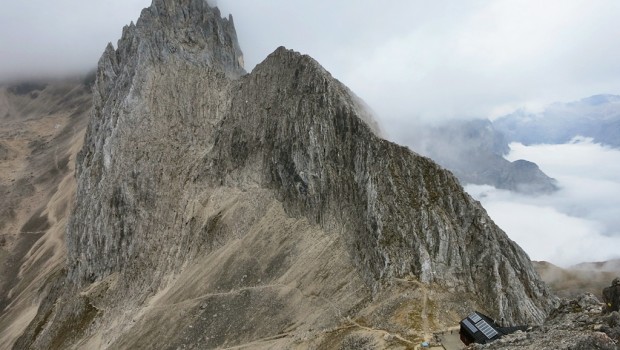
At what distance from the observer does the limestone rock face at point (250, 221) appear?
60.9 metres

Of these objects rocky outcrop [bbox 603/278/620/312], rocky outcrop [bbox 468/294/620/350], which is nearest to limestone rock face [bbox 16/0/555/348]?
rocky outcrop [bbox 468/294/620/350]

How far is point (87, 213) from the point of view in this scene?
113 meters

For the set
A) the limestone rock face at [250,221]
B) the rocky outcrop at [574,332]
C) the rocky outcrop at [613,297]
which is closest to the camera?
the rocky outcrop at [574,332]

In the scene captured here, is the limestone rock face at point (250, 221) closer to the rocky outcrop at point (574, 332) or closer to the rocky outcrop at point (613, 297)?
the rocky outcrop at point (574, 332)

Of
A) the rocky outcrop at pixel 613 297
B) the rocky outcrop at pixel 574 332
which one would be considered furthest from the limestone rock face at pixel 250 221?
the rocky outcrop at pixel 613 297

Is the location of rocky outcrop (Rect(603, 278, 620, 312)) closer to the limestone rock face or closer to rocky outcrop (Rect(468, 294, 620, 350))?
rocky outcrop (Rect(468, 294, 620, 350))

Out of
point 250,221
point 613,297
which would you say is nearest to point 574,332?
point 613,297

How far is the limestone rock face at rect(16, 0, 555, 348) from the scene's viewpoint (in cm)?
6094

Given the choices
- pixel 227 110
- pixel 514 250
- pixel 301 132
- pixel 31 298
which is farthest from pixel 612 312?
pixel 31 298

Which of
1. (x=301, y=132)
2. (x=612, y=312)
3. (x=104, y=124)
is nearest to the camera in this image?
(x=612, y=312)

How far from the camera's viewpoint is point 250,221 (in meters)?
86.9

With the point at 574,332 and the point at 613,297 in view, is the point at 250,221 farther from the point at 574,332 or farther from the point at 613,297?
the point at 574,332

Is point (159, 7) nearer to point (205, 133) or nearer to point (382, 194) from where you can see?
point (205, 133)

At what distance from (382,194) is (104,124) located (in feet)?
270
